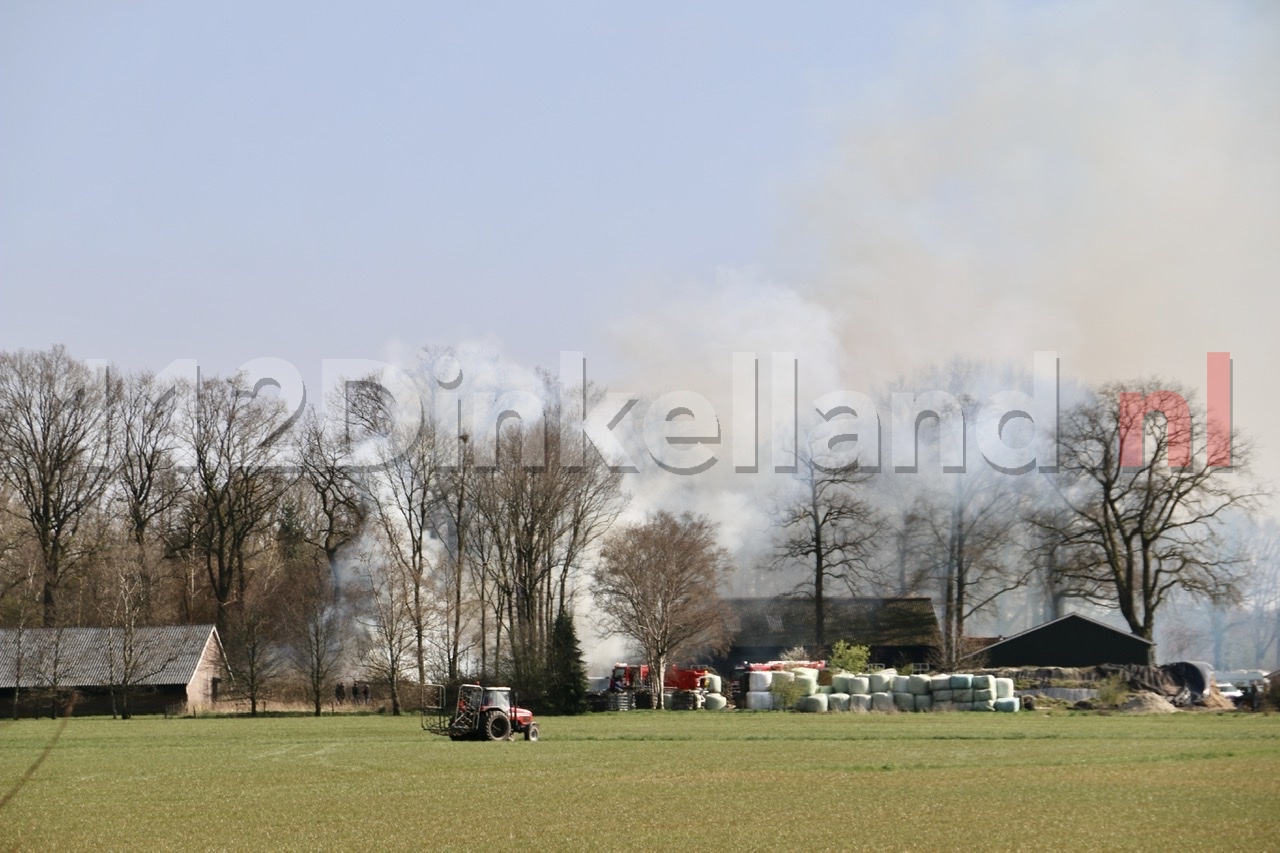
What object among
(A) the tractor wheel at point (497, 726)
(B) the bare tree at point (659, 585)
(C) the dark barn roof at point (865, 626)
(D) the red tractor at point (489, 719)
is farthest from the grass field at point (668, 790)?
(C) the dark barn roof at point (865, 626)

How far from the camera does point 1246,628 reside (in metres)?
111

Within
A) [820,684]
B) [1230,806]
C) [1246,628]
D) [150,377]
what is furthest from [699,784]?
[1246,628]

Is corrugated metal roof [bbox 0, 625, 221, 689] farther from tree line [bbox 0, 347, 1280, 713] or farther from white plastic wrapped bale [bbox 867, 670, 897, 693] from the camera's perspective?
white plastic wrapped bale [bbox 867, 670, 897, 693]

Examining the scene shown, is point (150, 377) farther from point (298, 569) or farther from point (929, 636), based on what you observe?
point (929, 636)

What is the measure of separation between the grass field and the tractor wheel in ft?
4.53

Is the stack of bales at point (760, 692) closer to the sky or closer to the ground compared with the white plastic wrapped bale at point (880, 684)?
closer to the ground

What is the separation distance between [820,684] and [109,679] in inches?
1367

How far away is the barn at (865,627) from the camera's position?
77188 mm

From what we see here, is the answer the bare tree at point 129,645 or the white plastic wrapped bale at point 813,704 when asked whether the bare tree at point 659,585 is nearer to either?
the white plastic wrapped bale at point 813,704

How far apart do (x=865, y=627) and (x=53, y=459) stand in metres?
44.6

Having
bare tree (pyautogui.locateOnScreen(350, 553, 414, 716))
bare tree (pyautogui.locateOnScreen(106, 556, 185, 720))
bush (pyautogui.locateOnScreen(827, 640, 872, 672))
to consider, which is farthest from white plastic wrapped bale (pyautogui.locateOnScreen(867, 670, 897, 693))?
bare tree (pyautogui.locateOnScreen(106, 556, 185, 720))

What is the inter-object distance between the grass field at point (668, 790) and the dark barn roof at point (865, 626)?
34.2 m

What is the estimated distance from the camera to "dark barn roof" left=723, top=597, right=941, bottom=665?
77.2 metres

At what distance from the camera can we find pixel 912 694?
59.9 m
